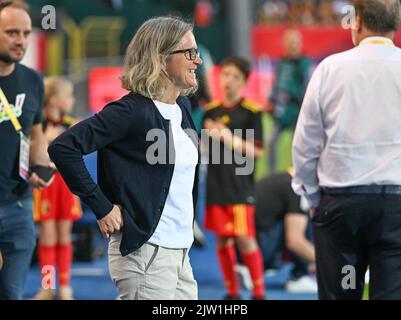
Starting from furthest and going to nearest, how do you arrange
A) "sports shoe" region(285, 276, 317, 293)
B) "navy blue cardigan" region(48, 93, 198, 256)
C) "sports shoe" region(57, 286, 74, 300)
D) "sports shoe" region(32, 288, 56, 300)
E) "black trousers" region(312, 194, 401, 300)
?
1. "sports shoe" region(285, 276, 317, 293)
2. "sports shoe" region(57, 286, 74, 300)
3. "sports shoe" region(32, 288, 56, 300)
4. "black trousers" region(312, 194, 401, 300)
5. "navy blue cardigan" region(48, 93, 198, 256)

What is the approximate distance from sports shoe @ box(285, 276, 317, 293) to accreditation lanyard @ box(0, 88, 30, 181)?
326 centimetres

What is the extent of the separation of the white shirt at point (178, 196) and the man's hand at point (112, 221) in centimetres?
15

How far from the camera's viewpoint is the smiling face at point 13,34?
4684mm

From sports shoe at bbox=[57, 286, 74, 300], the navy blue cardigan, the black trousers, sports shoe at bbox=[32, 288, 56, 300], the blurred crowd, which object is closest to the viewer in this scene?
the navy blue cardigan

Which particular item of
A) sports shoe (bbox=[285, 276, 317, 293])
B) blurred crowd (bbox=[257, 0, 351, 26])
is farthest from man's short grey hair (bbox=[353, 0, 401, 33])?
blurred crowd (bbox=[257, 0, 351, 26])

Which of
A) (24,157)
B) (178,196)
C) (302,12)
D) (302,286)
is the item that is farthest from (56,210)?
(302,12)

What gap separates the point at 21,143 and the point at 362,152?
5.82 ft

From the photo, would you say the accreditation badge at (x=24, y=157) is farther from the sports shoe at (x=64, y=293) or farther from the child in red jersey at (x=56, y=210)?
the sports shoe at (x=64, y=293)

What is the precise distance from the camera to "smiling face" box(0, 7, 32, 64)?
4684 mm

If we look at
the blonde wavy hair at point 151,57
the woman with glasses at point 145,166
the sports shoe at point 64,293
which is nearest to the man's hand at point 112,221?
the woman with glasses at point 145,166

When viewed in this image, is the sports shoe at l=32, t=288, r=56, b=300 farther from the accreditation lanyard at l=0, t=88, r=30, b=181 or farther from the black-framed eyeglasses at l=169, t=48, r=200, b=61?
the black-framed eyeglasses at l=169, t=48, r=200, b=61

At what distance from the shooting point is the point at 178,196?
3.71 metres

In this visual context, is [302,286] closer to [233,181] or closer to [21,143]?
[233,181]
